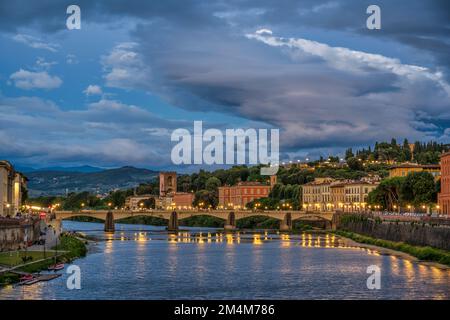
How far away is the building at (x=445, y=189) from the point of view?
85869mm

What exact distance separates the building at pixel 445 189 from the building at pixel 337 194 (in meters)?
39.7

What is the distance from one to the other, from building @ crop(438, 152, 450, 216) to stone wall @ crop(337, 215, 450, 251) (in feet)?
24.4

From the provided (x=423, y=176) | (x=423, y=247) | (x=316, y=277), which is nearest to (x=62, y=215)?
(x=423, y=176)

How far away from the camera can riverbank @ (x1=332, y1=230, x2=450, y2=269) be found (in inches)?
2161

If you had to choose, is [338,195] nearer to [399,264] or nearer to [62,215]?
[62,215]

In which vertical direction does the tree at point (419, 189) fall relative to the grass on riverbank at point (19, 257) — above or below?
above

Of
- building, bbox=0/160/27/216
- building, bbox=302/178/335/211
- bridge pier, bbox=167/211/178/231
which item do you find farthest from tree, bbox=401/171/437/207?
building, bbox=302/178/335/211

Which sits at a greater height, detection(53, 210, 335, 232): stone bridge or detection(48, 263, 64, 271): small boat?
detection(53, 210, 335, 232): stone bridge

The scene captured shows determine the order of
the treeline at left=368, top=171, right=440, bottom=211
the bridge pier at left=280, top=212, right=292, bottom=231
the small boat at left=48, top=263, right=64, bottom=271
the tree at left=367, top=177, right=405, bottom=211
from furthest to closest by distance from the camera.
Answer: the bridge pier at left=280, top=212, right=292, bottom=231 → the tree at left=367, top=177, right=405, bottom=211 → the treeline at left=368, top=171, right=440, bottom=211 → the small boat at left=48, top=263, right=64, bottom=271

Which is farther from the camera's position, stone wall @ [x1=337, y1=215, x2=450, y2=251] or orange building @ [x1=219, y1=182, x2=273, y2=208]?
orange building @ [x1=219, y1=182, x2=273, y2=208]

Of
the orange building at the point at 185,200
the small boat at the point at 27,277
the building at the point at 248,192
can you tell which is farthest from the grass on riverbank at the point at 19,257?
the orange building at the point at 185,200

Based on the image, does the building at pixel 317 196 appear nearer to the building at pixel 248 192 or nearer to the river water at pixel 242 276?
the building at pixel 248 192

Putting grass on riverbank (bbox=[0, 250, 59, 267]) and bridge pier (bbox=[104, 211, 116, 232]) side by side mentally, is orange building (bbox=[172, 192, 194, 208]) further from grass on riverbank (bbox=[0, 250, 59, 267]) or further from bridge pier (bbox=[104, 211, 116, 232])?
grass on riverbank (bbox=[0, 250, 59, 267])
